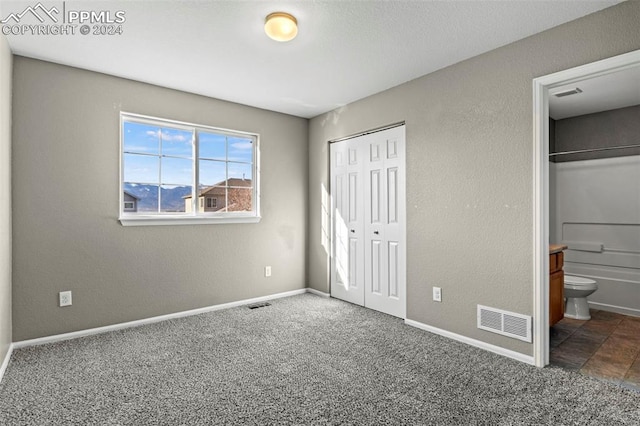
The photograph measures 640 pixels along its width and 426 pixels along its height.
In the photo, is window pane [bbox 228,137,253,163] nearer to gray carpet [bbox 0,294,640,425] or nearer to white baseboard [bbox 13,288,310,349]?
white baseboard [bbox 13,288,310,349]

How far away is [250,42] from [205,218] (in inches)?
77.2

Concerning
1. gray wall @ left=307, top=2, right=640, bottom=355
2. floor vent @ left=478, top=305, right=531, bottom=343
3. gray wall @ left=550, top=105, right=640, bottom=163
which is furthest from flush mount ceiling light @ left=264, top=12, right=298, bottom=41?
gray wall @ left=550, top=105, right=640, bottom=163

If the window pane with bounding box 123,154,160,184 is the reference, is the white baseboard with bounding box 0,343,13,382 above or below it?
below

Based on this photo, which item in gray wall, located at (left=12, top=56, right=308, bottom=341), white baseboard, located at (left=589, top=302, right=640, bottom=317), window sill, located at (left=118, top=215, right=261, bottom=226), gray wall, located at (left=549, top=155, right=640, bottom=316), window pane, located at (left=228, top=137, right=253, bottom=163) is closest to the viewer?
gray wall, located at (left=12, top=56, right=308, bottom=341)

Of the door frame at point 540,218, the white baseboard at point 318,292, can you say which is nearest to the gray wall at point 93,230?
the white baseboard at point 318,292

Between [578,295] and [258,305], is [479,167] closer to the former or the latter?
[578,295]

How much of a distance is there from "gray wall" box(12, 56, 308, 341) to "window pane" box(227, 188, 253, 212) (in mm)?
239

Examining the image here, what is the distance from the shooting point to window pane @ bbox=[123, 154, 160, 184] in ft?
11.3

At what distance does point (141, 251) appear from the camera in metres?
3.44

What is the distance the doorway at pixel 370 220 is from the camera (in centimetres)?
361

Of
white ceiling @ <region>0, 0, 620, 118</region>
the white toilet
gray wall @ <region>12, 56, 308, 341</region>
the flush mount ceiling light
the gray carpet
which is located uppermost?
white ceiling @ <region>0, 0, 620, 118</region>

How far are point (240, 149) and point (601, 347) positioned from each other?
403cm

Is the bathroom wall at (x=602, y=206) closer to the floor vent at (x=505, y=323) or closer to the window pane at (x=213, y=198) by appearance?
the floor vent at (x=505, y=323)

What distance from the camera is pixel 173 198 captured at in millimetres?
3719
